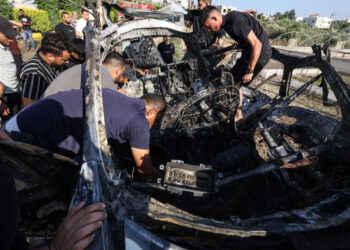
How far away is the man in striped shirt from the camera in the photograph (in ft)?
8.32

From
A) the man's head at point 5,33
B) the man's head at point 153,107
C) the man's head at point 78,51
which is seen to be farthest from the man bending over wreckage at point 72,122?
the man's head at point 78,51

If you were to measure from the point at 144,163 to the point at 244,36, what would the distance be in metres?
2.77

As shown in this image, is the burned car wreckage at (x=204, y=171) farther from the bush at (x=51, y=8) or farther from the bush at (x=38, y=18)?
the bush at (x=51, y=8)

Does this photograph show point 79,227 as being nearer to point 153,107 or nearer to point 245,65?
point 153,107

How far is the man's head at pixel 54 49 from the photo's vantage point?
8.75ft

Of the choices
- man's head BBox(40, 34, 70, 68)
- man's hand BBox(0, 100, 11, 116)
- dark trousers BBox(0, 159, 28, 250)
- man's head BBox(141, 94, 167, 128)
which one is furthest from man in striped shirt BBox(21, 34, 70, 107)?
dark trousers BBox(0, 159, 28, 250)

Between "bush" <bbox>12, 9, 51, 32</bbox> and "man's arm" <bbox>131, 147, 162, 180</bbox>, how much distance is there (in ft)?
57.8

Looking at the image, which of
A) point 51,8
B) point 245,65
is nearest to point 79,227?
point 245,65

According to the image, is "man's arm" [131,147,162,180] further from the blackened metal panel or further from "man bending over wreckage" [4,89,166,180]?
the blackened metal panel

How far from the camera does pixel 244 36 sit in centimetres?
333

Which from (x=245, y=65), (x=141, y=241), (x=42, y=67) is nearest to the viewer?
(x=141, y=241)

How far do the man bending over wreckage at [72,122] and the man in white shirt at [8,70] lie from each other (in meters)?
1.57

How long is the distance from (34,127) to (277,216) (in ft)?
7.51

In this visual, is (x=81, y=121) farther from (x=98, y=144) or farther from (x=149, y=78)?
(x=149, y=78)
